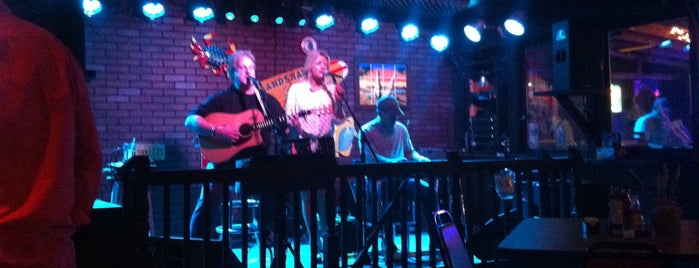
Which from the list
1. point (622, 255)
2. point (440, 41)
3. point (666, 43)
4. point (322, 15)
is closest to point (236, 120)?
point (322, 15)

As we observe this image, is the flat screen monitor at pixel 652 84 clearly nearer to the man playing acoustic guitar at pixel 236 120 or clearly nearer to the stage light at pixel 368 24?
the stage light at pixel 368 24

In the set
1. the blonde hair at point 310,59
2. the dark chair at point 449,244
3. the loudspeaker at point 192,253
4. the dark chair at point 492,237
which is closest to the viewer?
the dark chair at point 449,244

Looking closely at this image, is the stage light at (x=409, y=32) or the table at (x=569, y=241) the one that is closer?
the table at (x=569, y=241)

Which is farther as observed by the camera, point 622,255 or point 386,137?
point 386,137

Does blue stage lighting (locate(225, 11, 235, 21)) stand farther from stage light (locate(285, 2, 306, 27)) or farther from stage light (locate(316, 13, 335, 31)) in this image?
stage light (locate(316, 13, 335, 31))

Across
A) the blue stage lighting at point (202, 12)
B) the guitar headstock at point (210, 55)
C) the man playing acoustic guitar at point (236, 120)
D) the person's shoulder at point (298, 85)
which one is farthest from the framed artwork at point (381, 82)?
the man playing acoustic guitar at point (236, 120)

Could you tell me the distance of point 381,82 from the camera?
26.4 ft

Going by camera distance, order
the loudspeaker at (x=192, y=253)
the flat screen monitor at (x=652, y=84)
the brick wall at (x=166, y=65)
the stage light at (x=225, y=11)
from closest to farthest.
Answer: the loudspeaker at (x=192, y=253) < the flat screen monitor at (x=652, y=84) < the brick wall at (x=166, y=65) < the stage light at (x=225, y=11)

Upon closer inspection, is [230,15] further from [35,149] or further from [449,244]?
[35,149]

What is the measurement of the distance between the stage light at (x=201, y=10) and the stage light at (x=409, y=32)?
2.43m

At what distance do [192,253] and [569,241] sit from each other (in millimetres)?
1739

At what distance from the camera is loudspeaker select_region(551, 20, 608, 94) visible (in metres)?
5.86

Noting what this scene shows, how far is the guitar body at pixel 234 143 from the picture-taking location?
5.05 meters

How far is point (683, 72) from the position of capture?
225 inches
